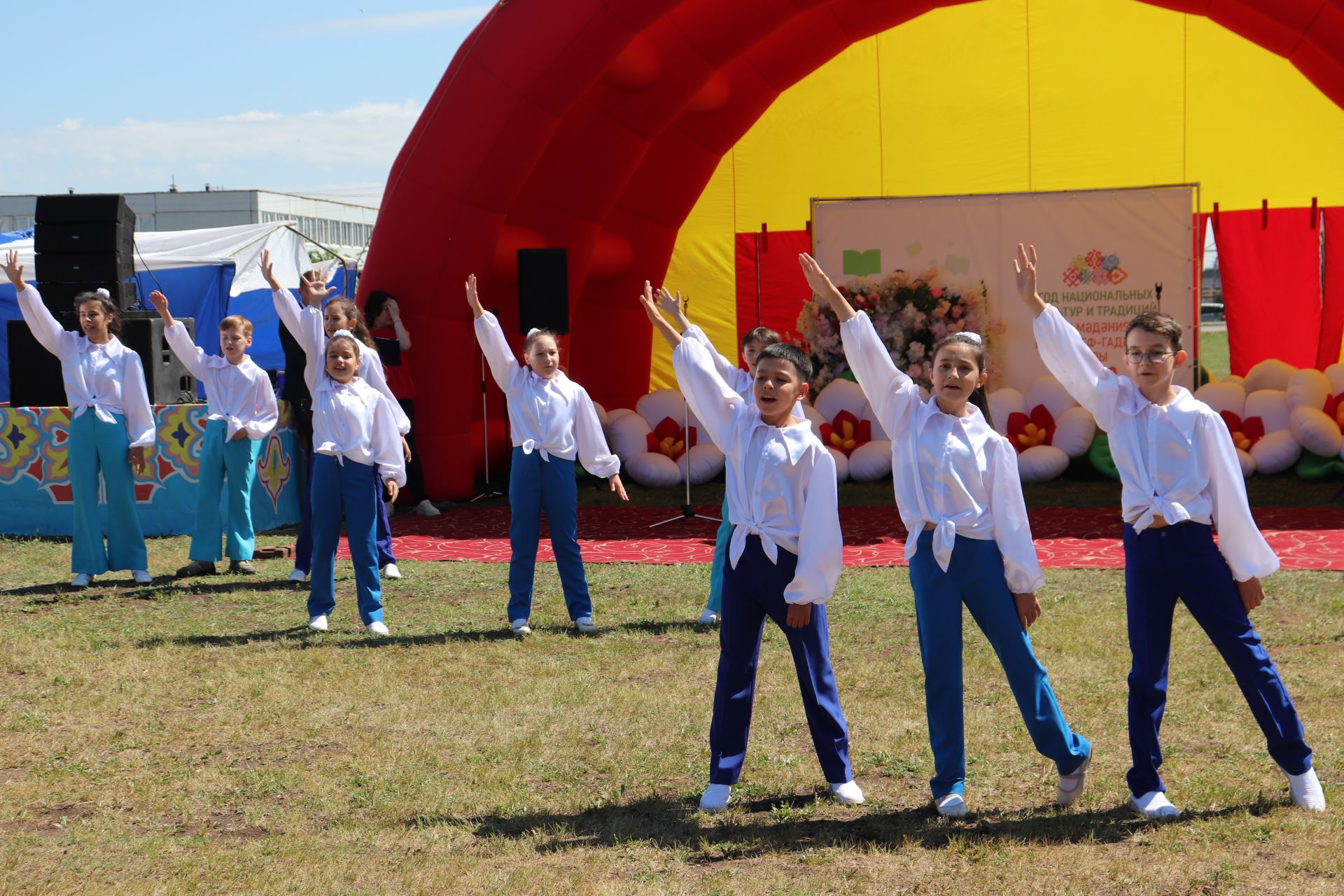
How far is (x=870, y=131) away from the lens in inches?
586

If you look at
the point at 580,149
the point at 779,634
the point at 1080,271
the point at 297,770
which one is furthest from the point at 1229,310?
the point at 297,770

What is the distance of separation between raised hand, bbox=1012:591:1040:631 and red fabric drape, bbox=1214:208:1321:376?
10.6m

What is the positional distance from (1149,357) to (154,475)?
306 inches

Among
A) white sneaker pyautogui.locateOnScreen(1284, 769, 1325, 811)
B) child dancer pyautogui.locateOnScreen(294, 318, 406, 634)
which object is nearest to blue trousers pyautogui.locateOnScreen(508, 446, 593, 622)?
child dancer pyautogui.locateOnScreen(294, 318, 406, 634)

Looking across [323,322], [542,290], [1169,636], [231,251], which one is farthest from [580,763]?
[231,251]

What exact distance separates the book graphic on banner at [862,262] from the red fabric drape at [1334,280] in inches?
180

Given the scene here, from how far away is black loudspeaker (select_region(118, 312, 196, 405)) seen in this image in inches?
414

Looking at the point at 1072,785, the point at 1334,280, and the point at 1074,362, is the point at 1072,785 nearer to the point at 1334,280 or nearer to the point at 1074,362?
the point at 1074,362

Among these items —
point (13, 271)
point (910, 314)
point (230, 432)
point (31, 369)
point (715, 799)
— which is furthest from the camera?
point (910, 314)

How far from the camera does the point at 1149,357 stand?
396 centimetres

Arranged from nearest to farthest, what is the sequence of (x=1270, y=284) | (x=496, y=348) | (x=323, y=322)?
(x=496, y=348) < (x=323, y=322) < (x=1270, y=284)

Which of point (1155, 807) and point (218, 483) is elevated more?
point (218, 483)

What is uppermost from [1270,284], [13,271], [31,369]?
[1270,284]

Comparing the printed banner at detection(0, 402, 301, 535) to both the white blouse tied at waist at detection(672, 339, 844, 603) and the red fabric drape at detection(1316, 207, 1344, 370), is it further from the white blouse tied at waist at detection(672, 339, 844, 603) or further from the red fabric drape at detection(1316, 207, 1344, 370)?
the red fabric drape at detection(1316, 207, 1344, 370)
